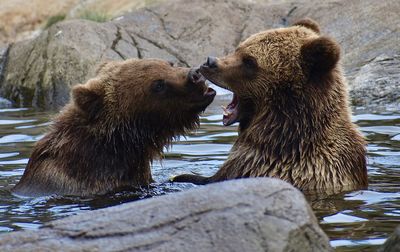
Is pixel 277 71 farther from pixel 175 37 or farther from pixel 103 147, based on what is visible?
pixel 175 37

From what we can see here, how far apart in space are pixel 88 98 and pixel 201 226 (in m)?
3.77

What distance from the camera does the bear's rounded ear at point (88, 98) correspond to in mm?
8273

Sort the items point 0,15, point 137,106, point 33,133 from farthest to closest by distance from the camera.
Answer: point 0,15, point 33,133, point 137,106

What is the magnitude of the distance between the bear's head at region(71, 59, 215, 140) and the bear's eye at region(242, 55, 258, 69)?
59 centimetres

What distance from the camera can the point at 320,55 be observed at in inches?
288

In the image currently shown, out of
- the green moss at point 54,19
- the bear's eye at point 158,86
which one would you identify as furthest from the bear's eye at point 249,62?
the green moss at point 54,19

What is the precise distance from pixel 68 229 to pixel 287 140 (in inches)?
116

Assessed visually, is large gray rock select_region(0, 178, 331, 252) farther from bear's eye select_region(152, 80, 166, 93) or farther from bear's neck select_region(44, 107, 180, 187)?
bear's eye select_region(152, 80, 166, 93)

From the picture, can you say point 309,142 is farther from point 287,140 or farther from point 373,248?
point 373,248

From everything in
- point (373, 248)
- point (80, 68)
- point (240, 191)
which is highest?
point (80, 68)

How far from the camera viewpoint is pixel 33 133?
1269 centimetres

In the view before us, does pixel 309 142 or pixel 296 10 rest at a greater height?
pixel 296 10

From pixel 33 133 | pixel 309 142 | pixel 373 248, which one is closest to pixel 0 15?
pixel 33 133

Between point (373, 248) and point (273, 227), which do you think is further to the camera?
point (373, 248)
